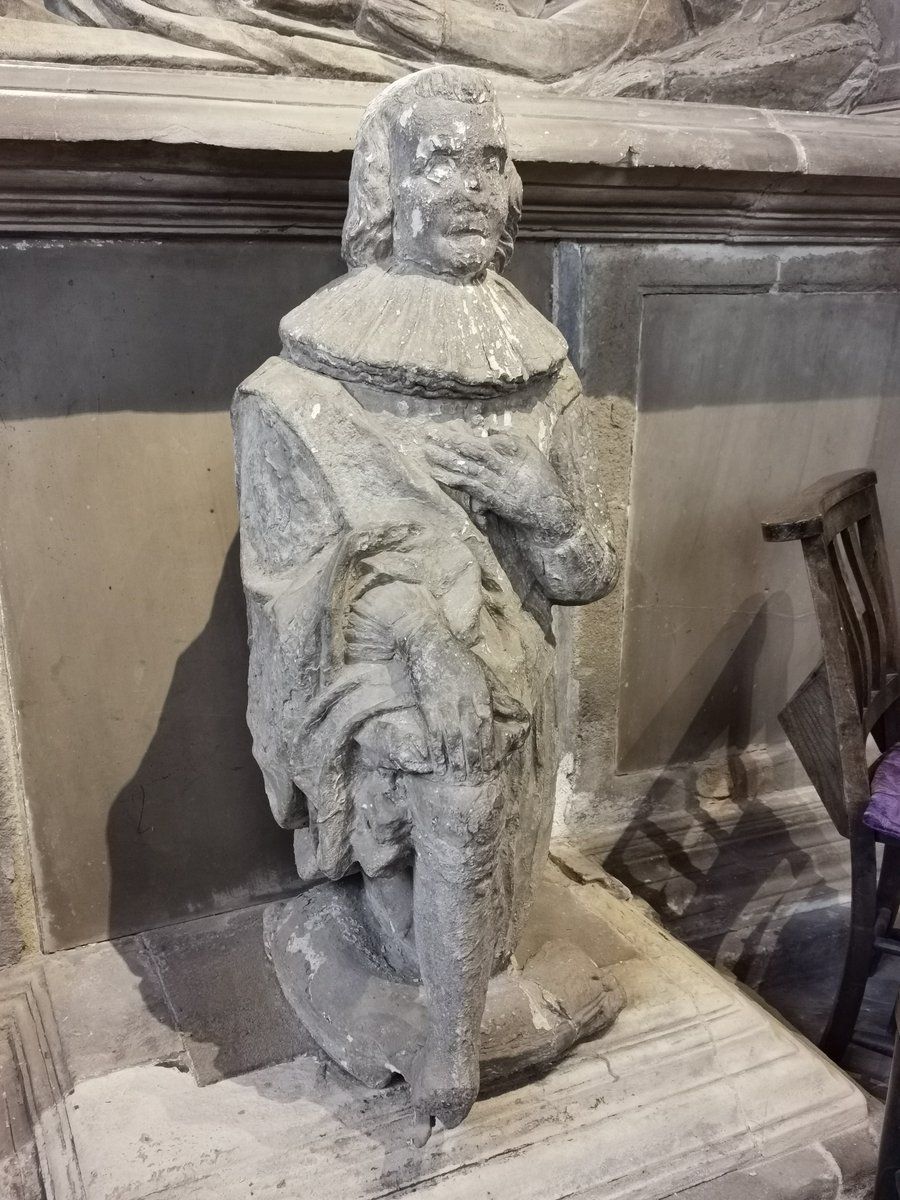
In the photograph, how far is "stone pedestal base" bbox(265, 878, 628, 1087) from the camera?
1760 mm

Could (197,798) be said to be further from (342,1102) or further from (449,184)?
(449,184)

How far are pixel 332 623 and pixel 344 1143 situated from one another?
90 centimetres

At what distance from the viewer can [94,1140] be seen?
1.69 metres

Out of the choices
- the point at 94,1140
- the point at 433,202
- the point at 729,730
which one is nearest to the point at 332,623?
the point at 433,202

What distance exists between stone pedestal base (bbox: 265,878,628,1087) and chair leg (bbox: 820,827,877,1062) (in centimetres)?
67

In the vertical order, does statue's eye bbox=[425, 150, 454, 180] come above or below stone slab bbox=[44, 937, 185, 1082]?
above

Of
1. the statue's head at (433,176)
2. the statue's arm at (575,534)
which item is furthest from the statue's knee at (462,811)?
the statue's head at (433,176)

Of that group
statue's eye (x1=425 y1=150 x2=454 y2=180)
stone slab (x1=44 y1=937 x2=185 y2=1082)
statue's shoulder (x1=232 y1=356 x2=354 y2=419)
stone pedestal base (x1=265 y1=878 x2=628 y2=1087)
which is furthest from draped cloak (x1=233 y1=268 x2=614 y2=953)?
stone slab (x1=44 y1=937 x2=185 y2=1082)

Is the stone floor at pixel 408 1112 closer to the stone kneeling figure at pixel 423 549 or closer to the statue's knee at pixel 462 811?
the stone kneeling figure at pixel 423 549

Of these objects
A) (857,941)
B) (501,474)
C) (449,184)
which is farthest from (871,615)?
(449,184)

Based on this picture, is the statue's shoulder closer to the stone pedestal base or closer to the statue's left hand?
the statue's left hand

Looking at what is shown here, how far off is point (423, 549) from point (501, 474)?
0.18 metres

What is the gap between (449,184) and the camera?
60.7 inches

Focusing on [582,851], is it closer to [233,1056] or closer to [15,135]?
[233,1056]
